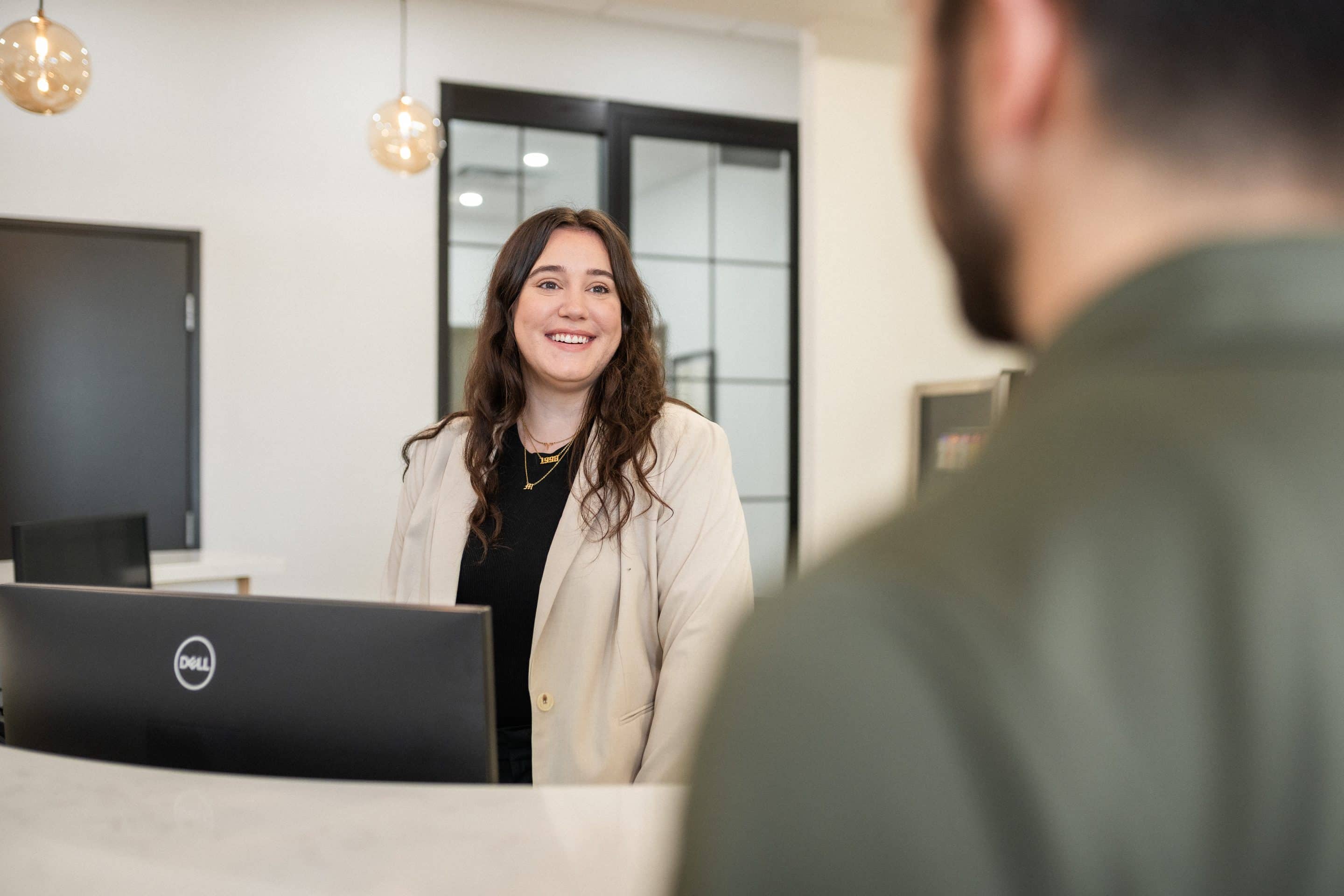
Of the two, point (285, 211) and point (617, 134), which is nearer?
point (285, 211)

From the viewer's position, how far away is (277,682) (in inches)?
43.2

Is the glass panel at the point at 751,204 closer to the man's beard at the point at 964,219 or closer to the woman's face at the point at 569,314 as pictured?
the woman's face at the point at 569,314

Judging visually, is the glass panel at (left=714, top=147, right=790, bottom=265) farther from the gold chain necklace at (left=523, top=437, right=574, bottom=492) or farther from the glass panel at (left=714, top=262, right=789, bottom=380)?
the gold chain necklace at (left=523, top=437, right=574, bottom=492)

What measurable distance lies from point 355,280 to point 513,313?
3184 millimetres

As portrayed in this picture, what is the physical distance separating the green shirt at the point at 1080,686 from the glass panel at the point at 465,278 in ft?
16.3

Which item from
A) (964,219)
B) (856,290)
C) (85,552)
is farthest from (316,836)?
(856,290)

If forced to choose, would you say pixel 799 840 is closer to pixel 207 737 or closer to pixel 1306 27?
pixel 1306 27

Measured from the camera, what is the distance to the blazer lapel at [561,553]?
5.31 feet

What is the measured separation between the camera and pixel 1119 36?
1.06ft

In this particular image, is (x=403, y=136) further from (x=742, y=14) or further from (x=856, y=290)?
(x=856, y=290)

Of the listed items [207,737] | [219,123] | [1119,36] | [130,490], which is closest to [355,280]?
[219,123]

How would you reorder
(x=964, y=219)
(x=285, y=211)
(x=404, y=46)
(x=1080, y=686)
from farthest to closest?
(x=404, y=46) → (x=285, y=211) → (x=964, y=219) → (x=1080, y=686)

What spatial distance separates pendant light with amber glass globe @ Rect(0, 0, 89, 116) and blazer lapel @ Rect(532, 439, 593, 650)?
208 cm

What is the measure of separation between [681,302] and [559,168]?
0.93 metres
